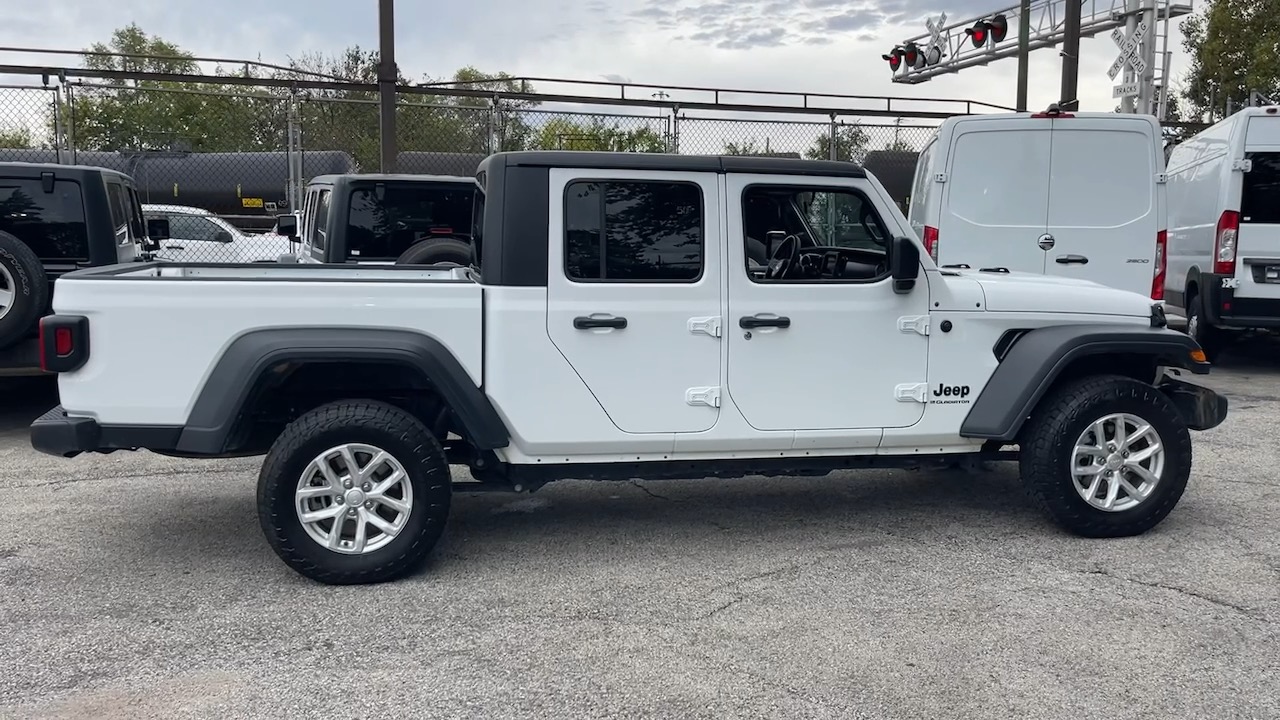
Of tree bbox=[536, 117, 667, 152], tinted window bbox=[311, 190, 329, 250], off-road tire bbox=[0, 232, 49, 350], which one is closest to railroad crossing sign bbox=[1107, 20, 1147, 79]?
tree bbox=[536, 117, 667, 152]

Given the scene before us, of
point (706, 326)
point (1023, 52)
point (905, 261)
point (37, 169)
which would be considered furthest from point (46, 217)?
point (1023, 52)

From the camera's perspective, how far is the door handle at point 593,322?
456cm

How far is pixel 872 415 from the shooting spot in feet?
16.1

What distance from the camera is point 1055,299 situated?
16.6 ft

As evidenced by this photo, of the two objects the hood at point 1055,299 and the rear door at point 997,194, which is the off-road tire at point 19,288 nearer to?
the hood at point 1055,299

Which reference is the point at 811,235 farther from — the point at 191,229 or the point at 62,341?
the point at 191,229

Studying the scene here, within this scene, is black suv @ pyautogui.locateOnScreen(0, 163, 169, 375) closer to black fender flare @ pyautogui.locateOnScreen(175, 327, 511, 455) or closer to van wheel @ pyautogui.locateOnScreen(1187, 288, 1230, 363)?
black fender flare @ pyautogui.locateOnScreen(175, 327, 511, 455)

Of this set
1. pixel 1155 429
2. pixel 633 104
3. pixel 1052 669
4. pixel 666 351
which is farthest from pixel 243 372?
pixel 633 104

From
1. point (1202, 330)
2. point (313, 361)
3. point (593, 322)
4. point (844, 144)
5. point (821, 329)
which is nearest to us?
point (313, 361)

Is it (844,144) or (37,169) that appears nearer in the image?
(37,169)

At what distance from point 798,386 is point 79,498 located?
4.00 m

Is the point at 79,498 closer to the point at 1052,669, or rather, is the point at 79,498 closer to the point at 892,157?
the point at 1052,669

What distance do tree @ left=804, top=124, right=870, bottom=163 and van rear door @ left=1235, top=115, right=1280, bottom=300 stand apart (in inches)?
175

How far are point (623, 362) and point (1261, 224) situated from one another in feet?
26.7
